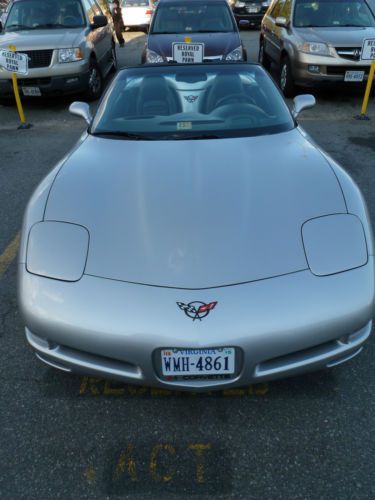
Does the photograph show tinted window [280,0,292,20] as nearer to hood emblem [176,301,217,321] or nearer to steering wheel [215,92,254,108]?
steering wheel [215,92,254,108]

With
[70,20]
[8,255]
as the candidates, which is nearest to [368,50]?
[70,20]

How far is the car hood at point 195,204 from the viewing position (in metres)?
1.85

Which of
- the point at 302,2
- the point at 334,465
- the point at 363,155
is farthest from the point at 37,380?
the point at 302,2

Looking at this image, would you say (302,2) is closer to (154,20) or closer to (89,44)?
(154,20)

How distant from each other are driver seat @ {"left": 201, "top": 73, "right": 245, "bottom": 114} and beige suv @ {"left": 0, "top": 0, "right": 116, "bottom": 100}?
4.14 m

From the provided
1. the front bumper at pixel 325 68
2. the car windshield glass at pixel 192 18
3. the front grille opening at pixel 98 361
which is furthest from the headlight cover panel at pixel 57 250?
the car windshield glass at pixel 192 18

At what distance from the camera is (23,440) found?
1.94 meters

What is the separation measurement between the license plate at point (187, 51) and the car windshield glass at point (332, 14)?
2.02m

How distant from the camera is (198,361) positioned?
1675 mm

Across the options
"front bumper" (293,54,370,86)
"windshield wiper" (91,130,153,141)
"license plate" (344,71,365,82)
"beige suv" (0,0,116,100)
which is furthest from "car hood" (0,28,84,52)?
"windshield wiper" (91,130,153,141)

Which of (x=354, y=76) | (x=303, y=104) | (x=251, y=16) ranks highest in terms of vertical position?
(x=303, y=104)

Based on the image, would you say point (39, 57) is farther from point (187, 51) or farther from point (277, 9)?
point (277, 9)

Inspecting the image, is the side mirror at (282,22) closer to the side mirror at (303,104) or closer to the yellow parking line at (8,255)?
the side mirror at (303,104)

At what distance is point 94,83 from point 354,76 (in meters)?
4.24
